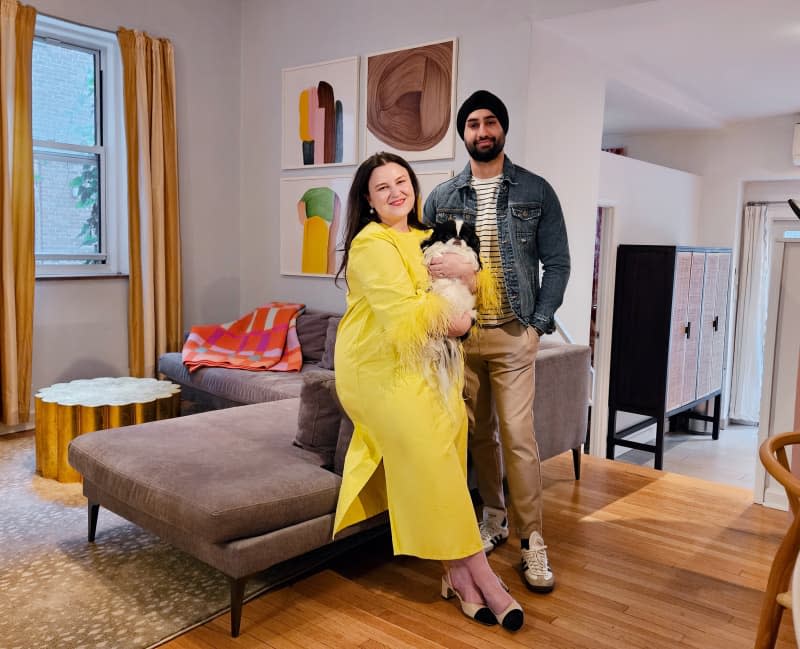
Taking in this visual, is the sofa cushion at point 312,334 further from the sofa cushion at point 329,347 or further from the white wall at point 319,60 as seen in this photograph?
the white wall at point 319,60

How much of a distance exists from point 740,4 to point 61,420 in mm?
3895

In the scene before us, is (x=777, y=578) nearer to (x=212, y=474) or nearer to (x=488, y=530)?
(x=488, y=530)

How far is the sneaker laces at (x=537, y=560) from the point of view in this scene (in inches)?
95.6

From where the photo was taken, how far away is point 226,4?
5.20 m

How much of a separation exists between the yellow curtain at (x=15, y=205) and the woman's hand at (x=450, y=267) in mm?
2954

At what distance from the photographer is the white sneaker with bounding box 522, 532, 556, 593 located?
240 cm

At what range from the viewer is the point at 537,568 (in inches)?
95.6

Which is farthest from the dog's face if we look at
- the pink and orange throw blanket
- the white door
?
the pink and orange throw blanket

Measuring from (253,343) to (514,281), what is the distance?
246cm

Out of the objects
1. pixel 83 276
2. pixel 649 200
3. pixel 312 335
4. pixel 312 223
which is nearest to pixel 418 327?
pixel 312 335

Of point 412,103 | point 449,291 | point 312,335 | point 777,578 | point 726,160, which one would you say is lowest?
point 777,578

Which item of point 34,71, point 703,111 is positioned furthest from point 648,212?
point 34,71

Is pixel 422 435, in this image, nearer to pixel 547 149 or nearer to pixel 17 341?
pixel 547 149

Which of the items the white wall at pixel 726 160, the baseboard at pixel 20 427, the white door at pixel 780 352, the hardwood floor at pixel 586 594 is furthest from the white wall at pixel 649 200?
the baseboard at pixel 20 427
